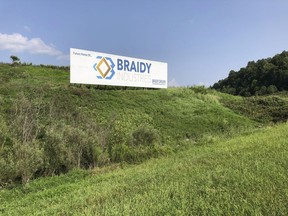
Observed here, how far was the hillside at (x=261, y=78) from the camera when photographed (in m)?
53.8

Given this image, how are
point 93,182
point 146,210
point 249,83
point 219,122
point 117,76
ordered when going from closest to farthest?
1. point 146,210
2. point 93,182
3. point 219,122
4. point 117,76
5. point 249,83

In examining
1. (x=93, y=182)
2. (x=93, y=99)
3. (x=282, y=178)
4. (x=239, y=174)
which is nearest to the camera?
(x=282, y=178)

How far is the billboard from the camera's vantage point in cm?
1973

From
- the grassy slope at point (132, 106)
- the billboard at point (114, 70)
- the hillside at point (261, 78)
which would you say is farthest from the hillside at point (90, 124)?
the hillside at point (261, 78)

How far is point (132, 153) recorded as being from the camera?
12305 millimetres

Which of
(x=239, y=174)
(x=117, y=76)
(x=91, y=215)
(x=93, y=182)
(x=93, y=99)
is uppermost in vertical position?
(x=117, y=76)

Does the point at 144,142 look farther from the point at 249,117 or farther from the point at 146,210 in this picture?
the point at 249,117

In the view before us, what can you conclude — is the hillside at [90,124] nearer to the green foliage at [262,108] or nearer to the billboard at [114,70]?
the billboard at [114,70]

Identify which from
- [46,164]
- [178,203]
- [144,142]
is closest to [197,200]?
[178,203]

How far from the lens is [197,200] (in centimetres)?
457

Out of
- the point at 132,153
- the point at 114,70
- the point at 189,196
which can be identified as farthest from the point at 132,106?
the point at 189,196

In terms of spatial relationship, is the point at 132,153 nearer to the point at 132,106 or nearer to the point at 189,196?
the point at 189,196

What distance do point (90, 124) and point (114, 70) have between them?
402 inches

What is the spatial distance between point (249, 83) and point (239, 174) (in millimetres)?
56773
